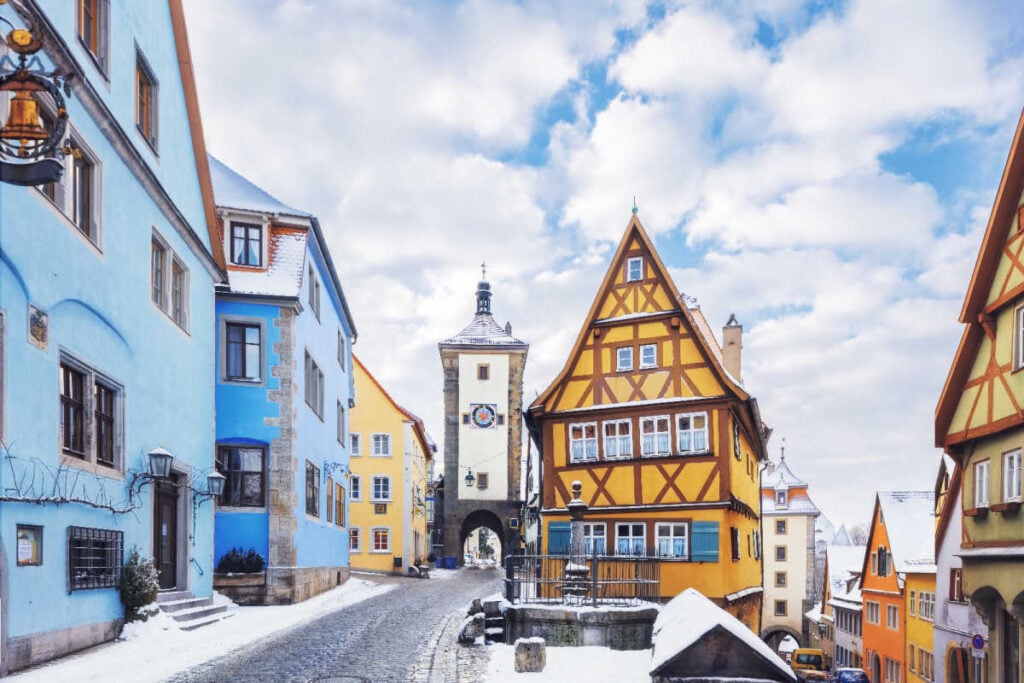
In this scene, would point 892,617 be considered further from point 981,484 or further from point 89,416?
point 89,416

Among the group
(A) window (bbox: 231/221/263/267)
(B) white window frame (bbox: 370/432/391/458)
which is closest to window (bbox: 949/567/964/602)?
(A) window (bbox: 231/221/263/267)

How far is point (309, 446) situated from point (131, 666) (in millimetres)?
13640

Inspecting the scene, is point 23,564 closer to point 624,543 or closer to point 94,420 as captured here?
point 94,420

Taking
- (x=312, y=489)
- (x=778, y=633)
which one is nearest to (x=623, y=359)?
(x=312, y=489)

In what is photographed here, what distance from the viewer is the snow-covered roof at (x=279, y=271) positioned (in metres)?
22.1

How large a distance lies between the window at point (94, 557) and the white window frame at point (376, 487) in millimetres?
32626

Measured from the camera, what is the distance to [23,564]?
433 inches

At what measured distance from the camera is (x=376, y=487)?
4691 cm

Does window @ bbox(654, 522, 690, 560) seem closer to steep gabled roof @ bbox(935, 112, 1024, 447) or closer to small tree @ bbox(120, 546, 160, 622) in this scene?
steep gabled roof @ bbox(935, 112, 1024, 447)

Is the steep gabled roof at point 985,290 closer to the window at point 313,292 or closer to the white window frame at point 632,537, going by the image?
the white window frame at point 632,537

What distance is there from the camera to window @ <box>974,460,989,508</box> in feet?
63.0

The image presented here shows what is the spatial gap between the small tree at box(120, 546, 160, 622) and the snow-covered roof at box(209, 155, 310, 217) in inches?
410

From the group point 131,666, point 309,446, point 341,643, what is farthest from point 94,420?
point 309,446

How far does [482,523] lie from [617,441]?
3972 centimetres
